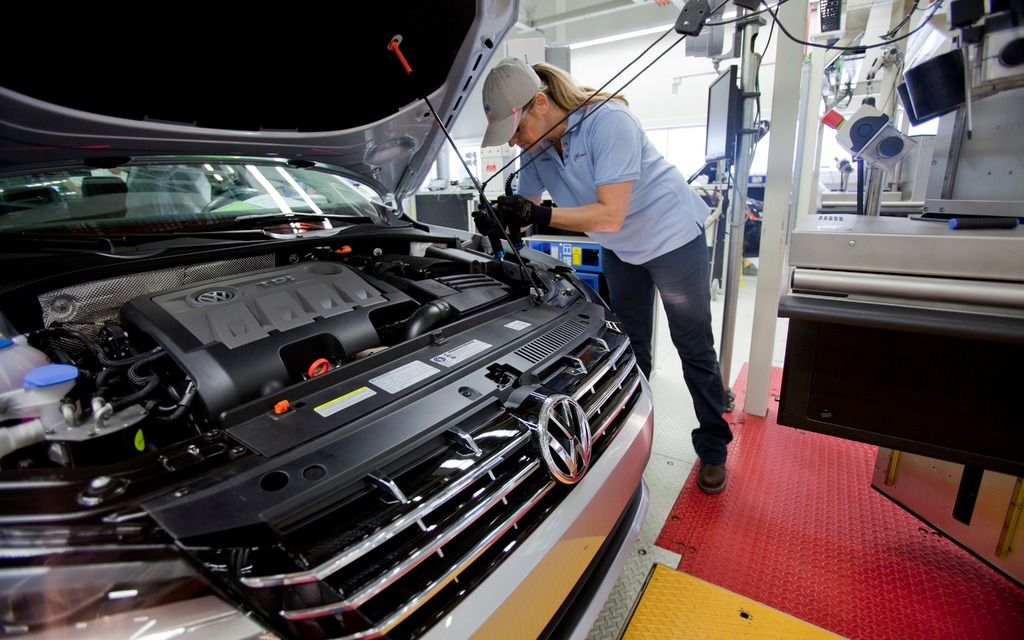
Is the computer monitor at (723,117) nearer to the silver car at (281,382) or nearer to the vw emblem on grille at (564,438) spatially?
the silver car at (281,382)

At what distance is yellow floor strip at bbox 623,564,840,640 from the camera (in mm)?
1228

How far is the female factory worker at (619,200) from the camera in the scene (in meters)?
1.50

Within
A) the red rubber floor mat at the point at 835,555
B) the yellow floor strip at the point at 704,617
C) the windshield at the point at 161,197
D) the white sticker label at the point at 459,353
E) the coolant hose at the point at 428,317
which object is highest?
the windshield at the point at 161,197

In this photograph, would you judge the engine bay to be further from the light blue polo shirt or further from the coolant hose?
the light blue polo shirt

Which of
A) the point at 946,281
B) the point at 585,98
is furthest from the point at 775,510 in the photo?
the point at 585,98

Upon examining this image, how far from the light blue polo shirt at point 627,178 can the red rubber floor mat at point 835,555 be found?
0.97 metres

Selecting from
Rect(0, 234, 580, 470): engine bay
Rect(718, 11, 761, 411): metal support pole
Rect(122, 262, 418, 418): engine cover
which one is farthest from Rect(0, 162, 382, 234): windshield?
Rect(718, 11, 761, 411): metal support pole

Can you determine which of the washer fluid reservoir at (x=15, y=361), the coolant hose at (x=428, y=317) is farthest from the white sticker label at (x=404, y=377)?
the washer fluid reservoir at (x=15, y=361)

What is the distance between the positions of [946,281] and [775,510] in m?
1.12

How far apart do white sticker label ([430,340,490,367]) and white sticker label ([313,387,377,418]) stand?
18cm

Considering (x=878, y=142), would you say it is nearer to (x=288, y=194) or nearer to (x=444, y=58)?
(x=444, y=58)

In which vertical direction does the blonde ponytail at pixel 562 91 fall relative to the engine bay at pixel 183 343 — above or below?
above

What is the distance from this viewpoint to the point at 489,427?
0.88m

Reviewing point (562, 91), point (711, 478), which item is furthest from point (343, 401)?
point (711, 478)
